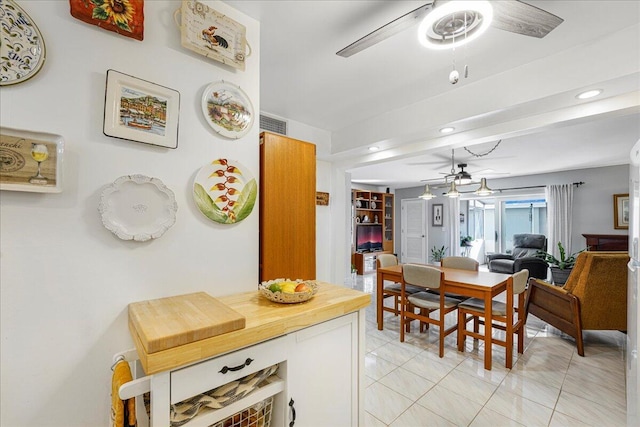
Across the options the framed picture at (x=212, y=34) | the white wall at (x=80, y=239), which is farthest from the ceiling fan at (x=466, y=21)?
the white wall at (x=80, y=239)

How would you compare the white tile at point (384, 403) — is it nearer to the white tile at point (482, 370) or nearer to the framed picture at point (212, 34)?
the white tile at point (482, 370)

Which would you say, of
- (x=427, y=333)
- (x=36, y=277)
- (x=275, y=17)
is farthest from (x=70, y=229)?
(x=427, y=333)

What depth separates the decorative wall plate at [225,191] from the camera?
1.39 m

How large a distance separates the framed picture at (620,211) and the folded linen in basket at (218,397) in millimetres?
7217

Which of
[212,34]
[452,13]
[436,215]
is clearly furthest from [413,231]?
[212,34]

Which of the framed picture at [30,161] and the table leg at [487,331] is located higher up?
the framed picture at [30,161]

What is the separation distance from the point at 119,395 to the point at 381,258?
122 inches

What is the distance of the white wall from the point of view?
0.97 meters

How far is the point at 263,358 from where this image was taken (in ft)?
3.42

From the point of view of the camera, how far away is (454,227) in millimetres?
7754

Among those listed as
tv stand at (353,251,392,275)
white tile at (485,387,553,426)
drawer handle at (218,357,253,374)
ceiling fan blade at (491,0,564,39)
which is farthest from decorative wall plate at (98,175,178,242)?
tv stand at (353,251,392,275)

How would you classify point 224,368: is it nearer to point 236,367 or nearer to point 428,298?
point 236,367

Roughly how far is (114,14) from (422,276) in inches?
116

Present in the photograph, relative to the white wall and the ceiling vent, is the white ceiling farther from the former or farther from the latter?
the white wall
